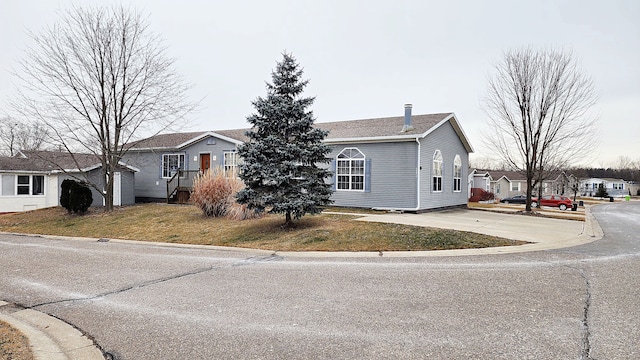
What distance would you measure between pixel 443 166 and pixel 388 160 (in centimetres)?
351

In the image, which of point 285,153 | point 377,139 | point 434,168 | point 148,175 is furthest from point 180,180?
point 434,168

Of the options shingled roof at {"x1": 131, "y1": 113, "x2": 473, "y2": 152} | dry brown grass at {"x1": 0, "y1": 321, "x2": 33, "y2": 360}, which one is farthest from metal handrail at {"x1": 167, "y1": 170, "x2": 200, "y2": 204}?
dry brown grass at {"x1": 0, "y1": 321, "x2": 33, "y2": 360}

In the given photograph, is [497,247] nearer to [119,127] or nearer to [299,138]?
[299,138]

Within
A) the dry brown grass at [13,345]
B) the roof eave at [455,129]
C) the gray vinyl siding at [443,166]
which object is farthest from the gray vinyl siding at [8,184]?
the dry brown grass at [13,345]

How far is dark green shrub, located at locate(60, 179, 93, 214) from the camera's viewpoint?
19.1 meters

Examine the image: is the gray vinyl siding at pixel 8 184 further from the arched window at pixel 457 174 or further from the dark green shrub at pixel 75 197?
the arched window at pixel 457 174

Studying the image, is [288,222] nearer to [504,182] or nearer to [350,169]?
[350,169]

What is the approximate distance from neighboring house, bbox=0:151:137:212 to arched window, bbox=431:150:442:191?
17.6 meters

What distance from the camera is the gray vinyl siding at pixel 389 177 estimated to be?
17.0 meters

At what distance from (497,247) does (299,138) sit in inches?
249

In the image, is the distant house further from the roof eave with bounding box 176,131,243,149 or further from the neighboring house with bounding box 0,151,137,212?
the neighboring house with bounding box 0,151,137,212

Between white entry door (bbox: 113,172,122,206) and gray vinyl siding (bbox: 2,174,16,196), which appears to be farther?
white entry door (bbox: 113,172,122,206)

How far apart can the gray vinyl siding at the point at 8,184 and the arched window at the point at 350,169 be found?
1888 centimetres

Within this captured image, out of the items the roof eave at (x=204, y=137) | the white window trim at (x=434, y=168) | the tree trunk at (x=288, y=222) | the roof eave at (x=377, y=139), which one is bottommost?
the tree trunk at (x=288, y=222)
